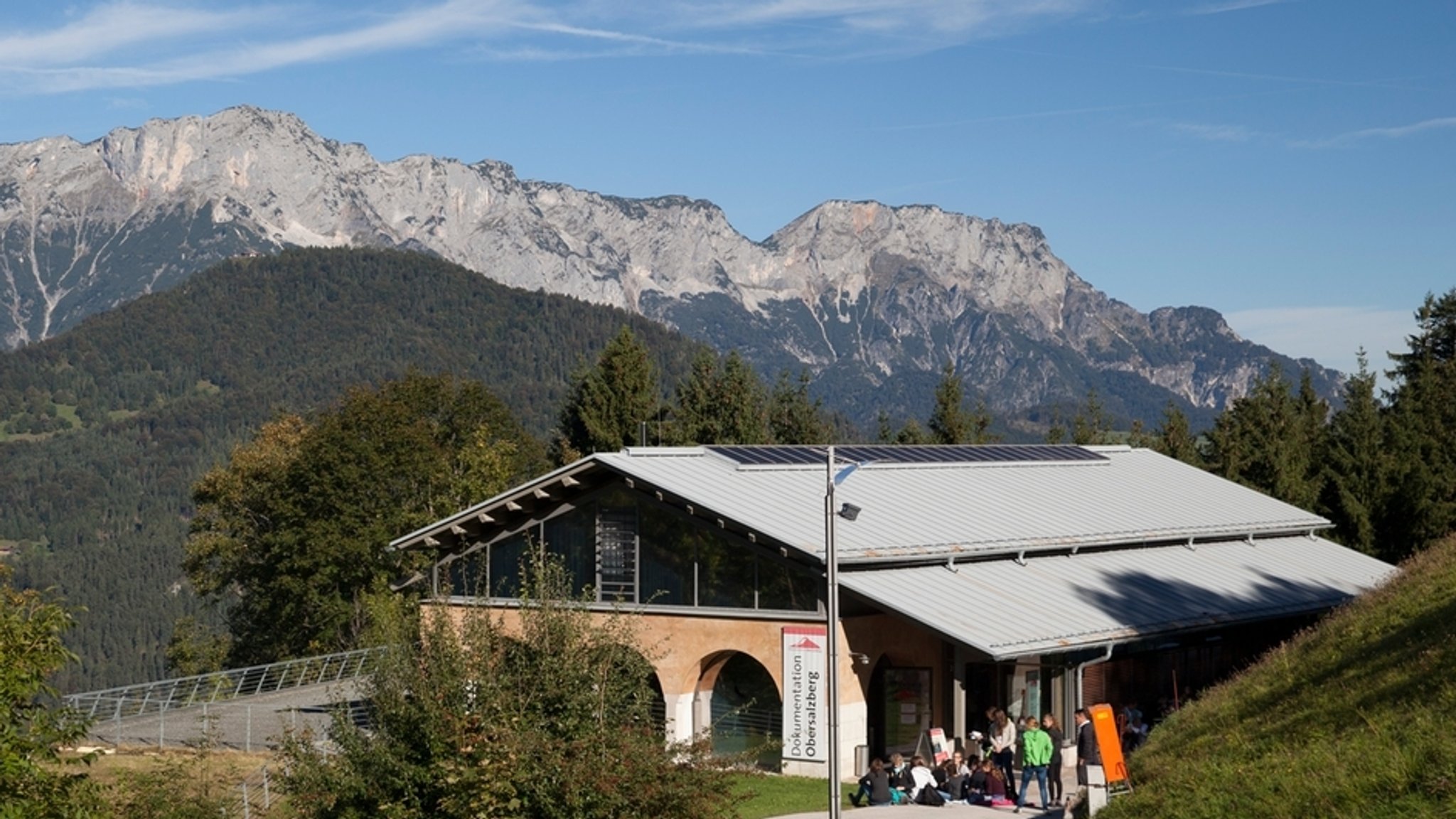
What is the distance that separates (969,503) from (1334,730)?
763 inches

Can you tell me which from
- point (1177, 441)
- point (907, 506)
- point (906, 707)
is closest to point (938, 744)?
point (906, 707)

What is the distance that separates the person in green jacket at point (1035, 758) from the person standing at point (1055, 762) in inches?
6.2

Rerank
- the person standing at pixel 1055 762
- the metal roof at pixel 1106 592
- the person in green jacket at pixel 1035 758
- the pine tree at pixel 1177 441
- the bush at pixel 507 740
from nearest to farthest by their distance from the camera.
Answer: the bush at pixel 507 740, the person in green jacket at pixel 1035 758, the person standing at pixel 1055 762, the metal roof at pixel 1106 592, the pine tree at pixel 1177 441

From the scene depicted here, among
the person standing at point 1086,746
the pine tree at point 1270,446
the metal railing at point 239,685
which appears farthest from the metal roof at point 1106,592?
the metal railing at point 239,685

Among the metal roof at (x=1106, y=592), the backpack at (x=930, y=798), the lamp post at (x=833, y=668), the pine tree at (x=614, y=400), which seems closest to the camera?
the lamp post at (x=833, y=668)

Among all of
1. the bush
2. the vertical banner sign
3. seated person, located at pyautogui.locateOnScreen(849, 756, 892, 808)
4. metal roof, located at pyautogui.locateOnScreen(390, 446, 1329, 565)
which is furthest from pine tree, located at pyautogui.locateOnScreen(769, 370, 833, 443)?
the bush

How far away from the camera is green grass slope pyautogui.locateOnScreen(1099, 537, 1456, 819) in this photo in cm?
1638

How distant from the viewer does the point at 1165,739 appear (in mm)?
23188

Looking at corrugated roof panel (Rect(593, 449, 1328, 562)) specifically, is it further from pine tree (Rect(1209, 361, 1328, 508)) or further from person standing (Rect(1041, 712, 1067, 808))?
pine tree (Rect(1209, 361, 1328, 508))

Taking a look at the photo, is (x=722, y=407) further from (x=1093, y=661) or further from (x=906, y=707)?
(x=906, y=707)

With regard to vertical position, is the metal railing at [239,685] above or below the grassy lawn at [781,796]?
above

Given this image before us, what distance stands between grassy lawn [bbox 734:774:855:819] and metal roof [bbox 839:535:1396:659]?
345cm

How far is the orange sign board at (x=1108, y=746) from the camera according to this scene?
72.9 ft

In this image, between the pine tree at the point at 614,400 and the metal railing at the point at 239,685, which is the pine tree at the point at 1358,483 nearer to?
the pine tree at the point at 614,400
